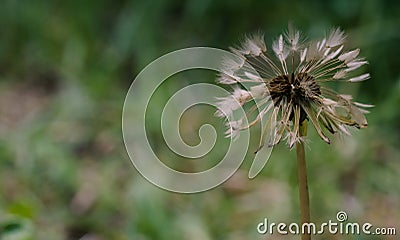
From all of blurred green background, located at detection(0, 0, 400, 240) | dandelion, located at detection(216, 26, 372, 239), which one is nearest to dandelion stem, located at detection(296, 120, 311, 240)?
dandelion, located at detection(216, 26, 372, 239)

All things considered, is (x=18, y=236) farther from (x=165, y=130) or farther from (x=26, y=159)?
(x=165, y=130)

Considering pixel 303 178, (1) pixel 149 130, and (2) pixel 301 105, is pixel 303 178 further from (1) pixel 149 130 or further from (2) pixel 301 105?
(1) pixel 149 130

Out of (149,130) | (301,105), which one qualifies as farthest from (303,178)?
(149,130)

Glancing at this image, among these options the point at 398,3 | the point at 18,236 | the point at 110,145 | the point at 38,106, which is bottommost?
the point at 18,236

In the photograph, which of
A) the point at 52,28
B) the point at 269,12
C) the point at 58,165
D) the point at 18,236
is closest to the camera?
the point at 18,236

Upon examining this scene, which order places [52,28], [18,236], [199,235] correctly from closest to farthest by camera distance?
[18,236] < [199,235] < [52,28]

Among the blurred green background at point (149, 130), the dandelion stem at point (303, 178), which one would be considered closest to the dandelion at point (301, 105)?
the dandelion stem at point (303, 178)

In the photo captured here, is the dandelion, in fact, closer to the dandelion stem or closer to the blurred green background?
the dandelion stem

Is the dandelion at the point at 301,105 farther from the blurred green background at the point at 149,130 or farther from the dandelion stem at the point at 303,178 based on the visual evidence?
the blurred green background at the point at 149,130

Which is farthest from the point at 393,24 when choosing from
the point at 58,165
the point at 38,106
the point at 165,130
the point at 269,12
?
the point at 38,106
